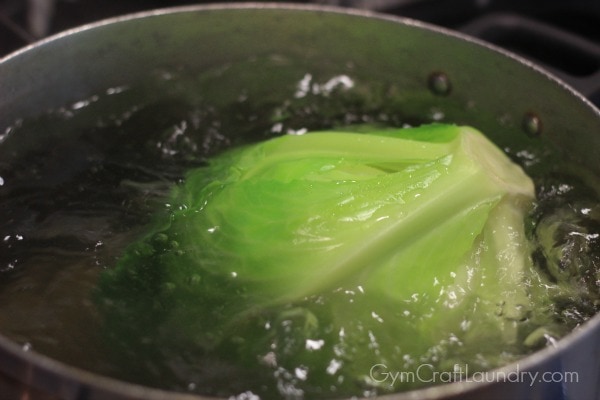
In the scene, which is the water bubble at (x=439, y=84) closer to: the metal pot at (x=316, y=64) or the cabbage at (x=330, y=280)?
the metal pot at (x=316, y=64)

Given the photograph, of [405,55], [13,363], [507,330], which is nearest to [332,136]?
[405,55]

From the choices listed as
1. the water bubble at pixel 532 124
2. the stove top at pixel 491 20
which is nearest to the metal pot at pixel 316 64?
the water bubble at pixel 532 124

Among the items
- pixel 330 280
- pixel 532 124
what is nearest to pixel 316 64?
pixel 532 124

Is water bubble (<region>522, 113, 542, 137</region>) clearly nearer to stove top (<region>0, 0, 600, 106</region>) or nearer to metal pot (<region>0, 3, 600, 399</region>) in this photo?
metal pot (<region>0, 3, 600, 399</region>)

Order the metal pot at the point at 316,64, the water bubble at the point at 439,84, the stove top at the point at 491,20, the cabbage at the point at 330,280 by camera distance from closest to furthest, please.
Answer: the cabbage at the point at 330,280 < the metal pot at the point at 316,64 < the water bubble at the point at 439,84 < the stove top at the point at 491,20

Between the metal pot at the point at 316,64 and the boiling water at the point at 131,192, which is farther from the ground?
the metal pot at the point at 316,64

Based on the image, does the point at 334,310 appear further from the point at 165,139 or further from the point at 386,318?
the point at 165,139

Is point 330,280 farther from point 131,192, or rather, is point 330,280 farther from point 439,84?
point 439,84

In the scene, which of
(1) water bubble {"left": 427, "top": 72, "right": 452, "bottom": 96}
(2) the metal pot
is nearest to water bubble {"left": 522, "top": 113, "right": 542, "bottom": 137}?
(2) the metal pot
